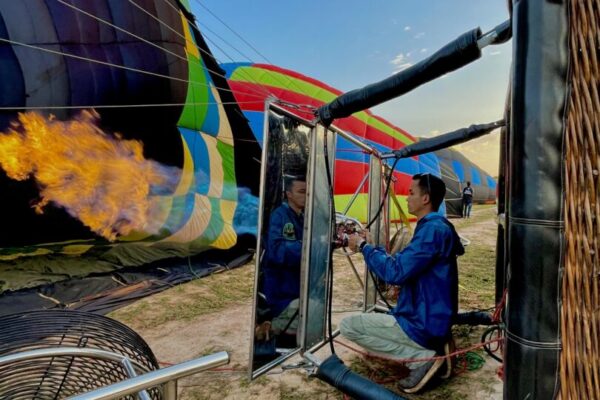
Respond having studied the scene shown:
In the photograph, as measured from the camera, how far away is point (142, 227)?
538 centimetres

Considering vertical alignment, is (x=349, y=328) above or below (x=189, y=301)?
above

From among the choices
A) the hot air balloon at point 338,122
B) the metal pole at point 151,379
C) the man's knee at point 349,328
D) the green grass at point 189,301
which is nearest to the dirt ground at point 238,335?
the green grass at point 189,301

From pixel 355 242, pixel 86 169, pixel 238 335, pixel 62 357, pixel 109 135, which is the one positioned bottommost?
pixel 238 335

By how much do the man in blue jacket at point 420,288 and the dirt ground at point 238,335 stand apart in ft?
1.01

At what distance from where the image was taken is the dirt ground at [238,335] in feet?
8.04

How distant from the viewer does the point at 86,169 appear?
4660 millimetres

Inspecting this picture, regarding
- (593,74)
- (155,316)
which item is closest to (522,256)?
(593,74)

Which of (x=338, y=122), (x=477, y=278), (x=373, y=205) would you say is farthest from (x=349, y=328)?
(x=338, y=122)

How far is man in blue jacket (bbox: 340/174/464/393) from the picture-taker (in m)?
2.21

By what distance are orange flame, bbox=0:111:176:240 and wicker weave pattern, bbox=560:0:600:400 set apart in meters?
5.20

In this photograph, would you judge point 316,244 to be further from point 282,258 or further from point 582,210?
point 582,210

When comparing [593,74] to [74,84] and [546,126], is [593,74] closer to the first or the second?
[546,126]

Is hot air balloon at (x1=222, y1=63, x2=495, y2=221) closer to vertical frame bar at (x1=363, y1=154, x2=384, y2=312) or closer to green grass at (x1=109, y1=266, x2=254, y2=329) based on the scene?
vertical frame bar at (x1=363, y1=154, x2=384, y2=312)

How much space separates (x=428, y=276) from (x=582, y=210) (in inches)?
57.3
